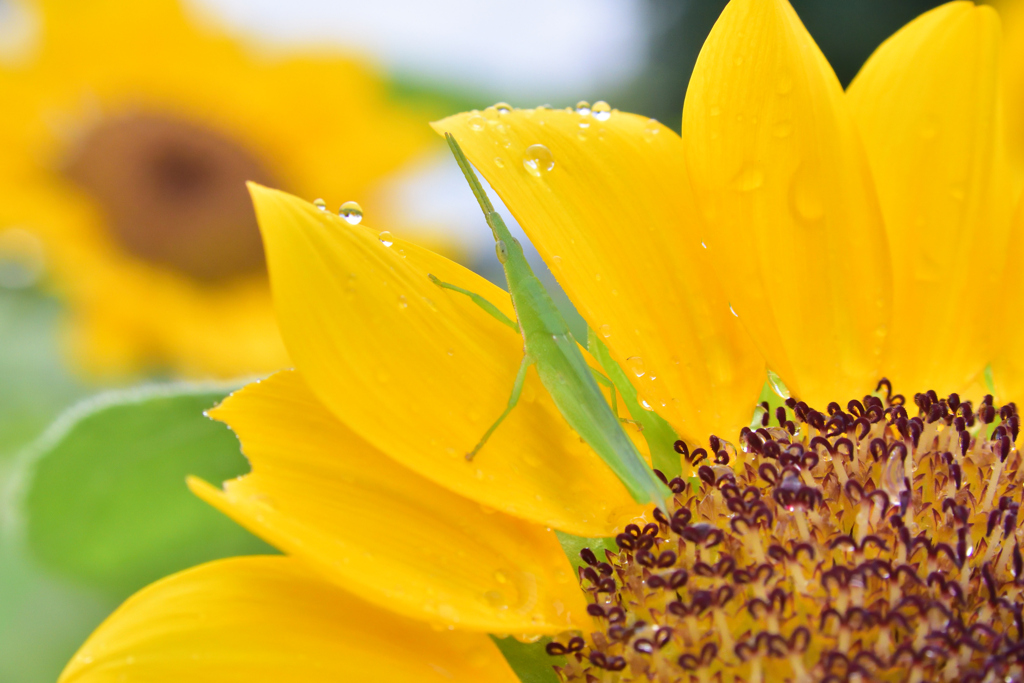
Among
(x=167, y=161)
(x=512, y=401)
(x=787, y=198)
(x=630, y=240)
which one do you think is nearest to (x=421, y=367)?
(x=512, y=401)

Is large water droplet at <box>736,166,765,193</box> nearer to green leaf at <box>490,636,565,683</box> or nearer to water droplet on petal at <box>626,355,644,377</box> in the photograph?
water droplet on petal at <box>626,355,644,377</box>

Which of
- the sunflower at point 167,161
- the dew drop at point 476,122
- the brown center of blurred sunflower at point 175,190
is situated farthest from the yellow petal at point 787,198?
the brown center of blurred sunflower at point 175,190

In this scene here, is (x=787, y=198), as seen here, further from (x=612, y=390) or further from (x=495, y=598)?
(x=495, y=598)

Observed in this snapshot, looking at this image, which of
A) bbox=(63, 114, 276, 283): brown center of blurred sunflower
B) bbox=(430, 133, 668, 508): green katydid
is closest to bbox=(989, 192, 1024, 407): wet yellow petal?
bbox=(430, 133, 668, 508): green katydid

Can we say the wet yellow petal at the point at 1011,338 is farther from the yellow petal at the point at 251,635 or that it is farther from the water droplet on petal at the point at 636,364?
the yellow petal at the point at 251,635

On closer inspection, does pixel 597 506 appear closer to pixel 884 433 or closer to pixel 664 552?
pixel 664 552

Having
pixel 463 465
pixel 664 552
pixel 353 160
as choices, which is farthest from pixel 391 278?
pixel 353 160
